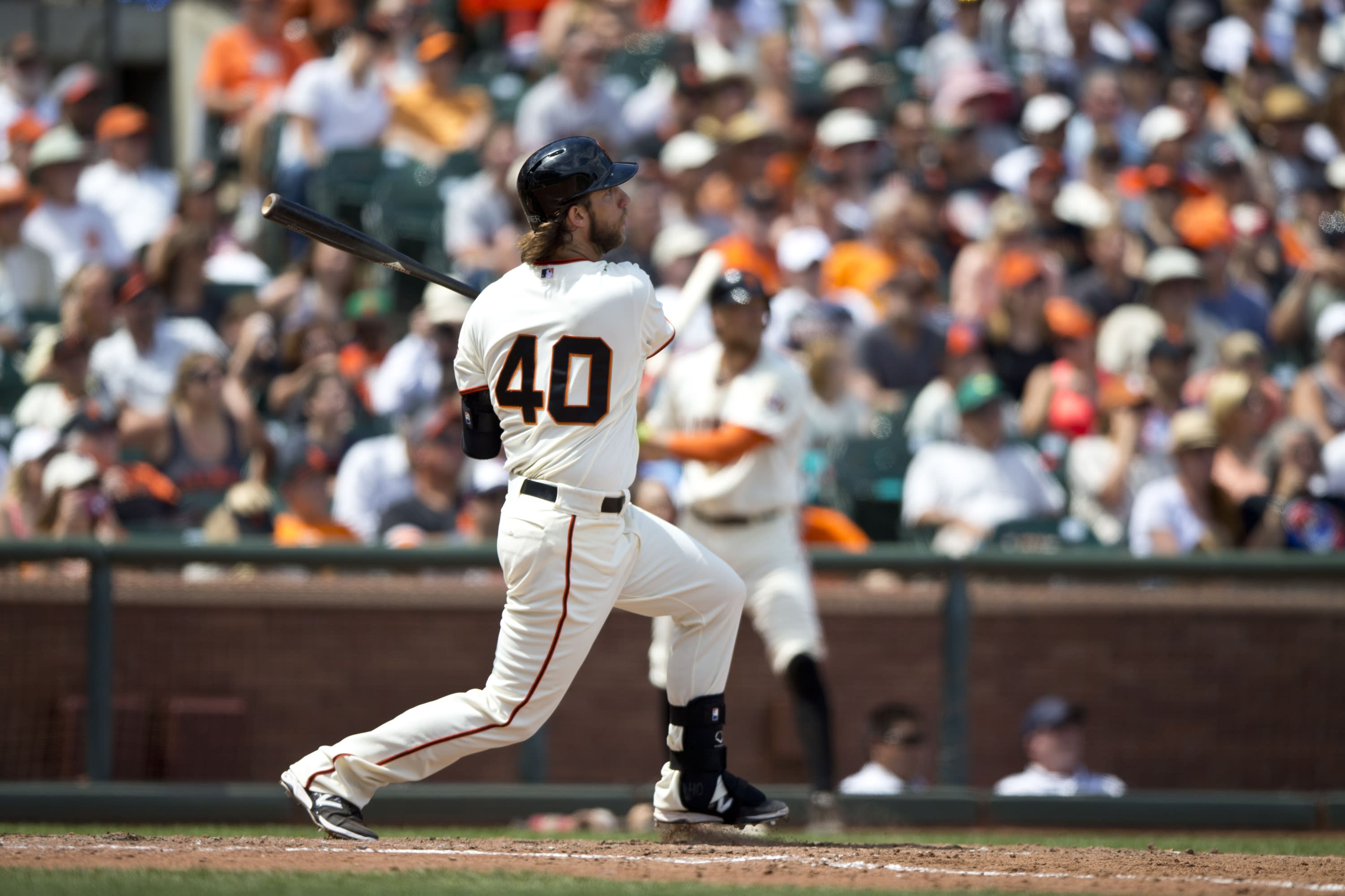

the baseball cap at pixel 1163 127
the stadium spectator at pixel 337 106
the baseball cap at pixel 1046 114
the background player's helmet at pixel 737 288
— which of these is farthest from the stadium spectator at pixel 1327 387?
the stadium spectator at pixel 337 106

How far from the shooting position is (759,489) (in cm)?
625

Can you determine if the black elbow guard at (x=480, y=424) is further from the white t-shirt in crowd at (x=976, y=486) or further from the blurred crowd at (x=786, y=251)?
the white t-shirt in crowd at (x=976, y=486)

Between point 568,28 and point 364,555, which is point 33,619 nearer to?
point 364,555

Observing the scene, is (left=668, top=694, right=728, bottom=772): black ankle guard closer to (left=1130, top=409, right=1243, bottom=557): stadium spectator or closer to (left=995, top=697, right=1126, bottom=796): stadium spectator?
(left=995, top=697, right=1126, bottom=796): stadium spectator

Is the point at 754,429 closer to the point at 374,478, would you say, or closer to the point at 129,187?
the point at 374,478

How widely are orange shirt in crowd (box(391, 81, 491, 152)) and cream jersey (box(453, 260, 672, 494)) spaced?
6.26 meters

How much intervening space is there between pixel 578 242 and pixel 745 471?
192 centimetres

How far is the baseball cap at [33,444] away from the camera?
7289mm

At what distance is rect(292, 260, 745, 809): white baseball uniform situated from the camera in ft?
14.3

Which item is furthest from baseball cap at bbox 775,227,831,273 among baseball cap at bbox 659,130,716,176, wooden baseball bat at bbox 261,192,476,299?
wooden baseball bat at bbox 261,192,476,299

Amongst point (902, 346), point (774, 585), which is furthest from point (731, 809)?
point (902, 346)

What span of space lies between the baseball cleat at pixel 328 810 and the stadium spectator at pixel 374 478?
10.4ft

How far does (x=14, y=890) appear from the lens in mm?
3662

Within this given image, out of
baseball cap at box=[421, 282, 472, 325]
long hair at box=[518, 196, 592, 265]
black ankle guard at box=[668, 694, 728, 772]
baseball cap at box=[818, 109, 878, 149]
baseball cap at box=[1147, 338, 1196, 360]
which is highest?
baseball cap at box=[818, 109, 878, 149]
